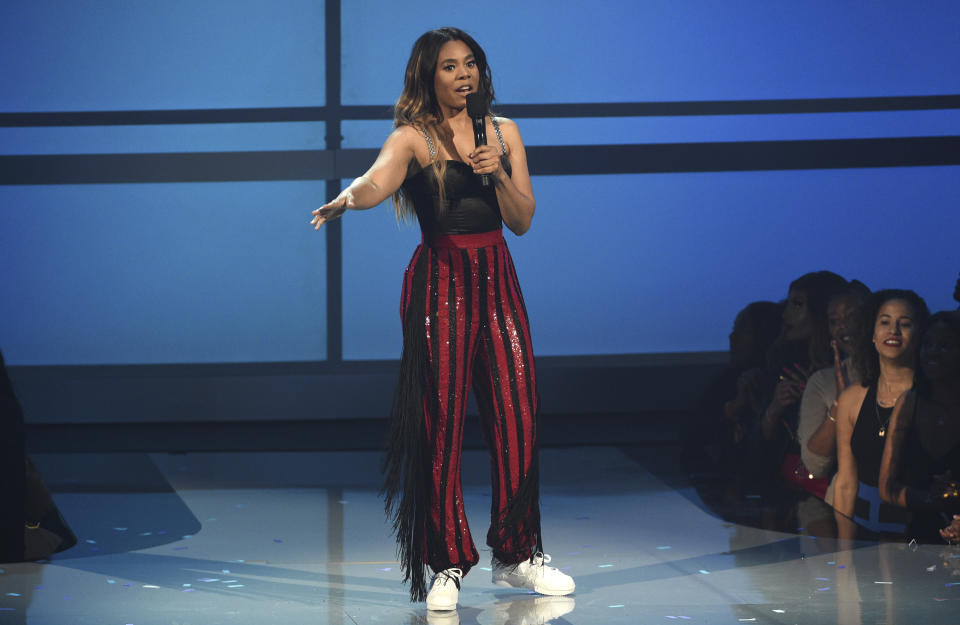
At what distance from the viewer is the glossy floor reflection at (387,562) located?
2.96 m

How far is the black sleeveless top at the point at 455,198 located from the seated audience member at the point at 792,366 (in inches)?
69.4

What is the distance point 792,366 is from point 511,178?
1.86 metres

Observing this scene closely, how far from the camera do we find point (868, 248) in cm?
579

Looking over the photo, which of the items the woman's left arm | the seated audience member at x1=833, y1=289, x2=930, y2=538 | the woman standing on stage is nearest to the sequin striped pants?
the woman standing on stage

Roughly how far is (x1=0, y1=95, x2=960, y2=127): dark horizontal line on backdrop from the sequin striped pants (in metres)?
2.57

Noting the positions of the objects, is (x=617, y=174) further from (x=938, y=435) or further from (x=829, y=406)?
(x=938, y=435)

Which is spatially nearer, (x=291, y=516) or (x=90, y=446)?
(x=291, y=516)

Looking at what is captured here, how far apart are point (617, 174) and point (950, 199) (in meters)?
1.62

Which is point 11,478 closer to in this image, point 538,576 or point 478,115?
point 538,576

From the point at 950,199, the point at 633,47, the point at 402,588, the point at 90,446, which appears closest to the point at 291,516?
the point at 402,588

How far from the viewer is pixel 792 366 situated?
443 cm

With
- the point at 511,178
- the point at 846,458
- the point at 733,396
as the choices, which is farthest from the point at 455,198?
the point at 733,396

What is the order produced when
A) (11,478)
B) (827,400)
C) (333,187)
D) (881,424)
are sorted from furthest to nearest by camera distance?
(333,187), (827,400), (881,424), (11,478)

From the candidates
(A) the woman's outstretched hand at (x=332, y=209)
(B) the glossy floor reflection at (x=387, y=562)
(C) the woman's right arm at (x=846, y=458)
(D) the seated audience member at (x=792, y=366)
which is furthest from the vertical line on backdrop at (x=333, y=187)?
(A) the woman's outstretched hand at (x=332, y=209)
